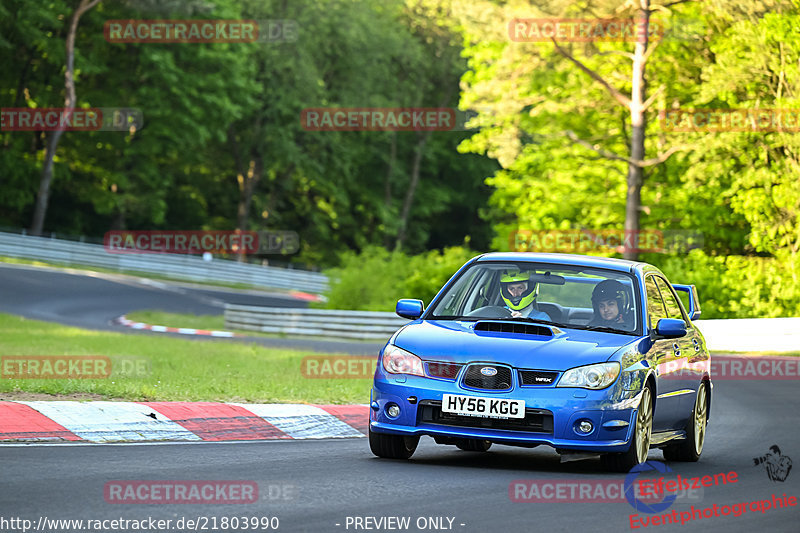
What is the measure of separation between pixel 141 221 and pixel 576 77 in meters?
29.8

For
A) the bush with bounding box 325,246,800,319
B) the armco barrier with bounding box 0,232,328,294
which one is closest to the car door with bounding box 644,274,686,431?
the bush with bounding box 325,246,800,319

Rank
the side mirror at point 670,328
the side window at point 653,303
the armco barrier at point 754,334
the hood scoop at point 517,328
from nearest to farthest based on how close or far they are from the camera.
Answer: the hood scoop at point 517,328, the side mirror at point 670,328, the side window at point 653,303, the armco barrier at point 754,334

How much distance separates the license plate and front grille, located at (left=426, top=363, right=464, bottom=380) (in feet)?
0.53

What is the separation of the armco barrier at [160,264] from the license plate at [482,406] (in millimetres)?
45397

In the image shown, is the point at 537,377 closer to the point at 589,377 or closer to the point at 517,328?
the point at 589,377

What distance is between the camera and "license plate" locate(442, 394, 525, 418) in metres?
9.66

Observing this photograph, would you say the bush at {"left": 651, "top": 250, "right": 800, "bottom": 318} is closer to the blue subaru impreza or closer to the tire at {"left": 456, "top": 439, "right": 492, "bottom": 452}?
the tire at {"left": 456, "top": 439, "right": 492, "bottom": 452}

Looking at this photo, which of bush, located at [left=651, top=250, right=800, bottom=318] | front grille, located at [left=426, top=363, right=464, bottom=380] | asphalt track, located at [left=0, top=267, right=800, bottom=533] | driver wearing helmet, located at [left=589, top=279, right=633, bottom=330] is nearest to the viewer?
asphalt track, located at [left=0, top=267, right=800, bottom=533]

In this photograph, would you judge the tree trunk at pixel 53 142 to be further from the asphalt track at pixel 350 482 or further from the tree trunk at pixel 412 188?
the asphalt track at pixel 350 482

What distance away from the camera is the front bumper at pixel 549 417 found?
9.62 metres

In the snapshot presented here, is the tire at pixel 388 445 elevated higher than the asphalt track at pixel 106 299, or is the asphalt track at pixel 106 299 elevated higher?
the tire at pixel 388 445

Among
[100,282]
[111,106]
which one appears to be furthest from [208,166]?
[100,282]

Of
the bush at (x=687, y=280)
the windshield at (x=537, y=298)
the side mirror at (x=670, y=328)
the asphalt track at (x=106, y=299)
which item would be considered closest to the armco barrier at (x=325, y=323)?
the asphalt track at (x=106, y=299)

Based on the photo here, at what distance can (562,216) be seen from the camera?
45000 millimetres
